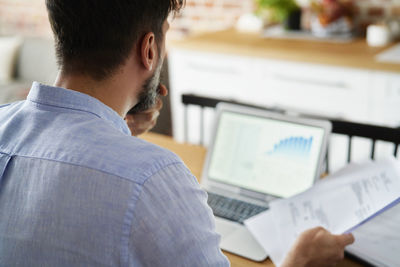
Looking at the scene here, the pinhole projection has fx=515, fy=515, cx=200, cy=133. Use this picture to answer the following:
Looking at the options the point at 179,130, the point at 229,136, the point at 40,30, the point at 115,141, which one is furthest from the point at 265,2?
the point at 115,141

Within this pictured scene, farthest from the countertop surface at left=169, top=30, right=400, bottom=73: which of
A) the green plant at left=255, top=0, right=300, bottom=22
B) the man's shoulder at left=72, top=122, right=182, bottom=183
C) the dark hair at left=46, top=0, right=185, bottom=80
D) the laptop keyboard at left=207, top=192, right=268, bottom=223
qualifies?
the man's shoulder at left=72, top=122, right=182, bottom=183

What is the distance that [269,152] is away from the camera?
1333mm

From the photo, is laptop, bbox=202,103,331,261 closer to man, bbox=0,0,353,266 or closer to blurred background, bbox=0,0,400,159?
man, bbox=0,0,353,266

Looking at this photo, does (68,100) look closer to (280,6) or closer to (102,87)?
(102,87)

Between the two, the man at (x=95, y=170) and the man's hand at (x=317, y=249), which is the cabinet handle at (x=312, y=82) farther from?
the man at (x=95, y=170)

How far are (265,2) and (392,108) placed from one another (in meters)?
1.00

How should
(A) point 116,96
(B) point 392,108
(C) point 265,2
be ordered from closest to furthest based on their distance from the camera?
(A) point 116,96 < (B) point 392,108 < (C) point 265,2

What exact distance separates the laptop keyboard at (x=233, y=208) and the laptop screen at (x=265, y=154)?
0.16ft

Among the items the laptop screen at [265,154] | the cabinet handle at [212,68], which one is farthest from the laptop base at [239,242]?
the cabinet handle at [212,68]

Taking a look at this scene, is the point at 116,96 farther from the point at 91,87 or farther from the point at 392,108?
the point at 392,108

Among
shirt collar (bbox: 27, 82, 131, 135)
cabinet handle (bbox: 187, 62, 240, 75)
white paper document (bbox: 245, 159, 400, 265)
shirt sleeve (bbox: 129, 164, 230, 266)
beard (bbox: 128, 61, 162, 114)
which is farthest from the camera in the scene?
cabinet handle (bbox: 187, 62, 240, 75)

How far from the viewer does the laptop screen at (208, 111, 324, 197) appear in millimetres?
Result: 1296

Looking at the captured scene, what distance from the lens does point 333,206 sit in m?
1.15

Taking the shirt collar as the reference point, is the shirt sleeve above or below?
below
